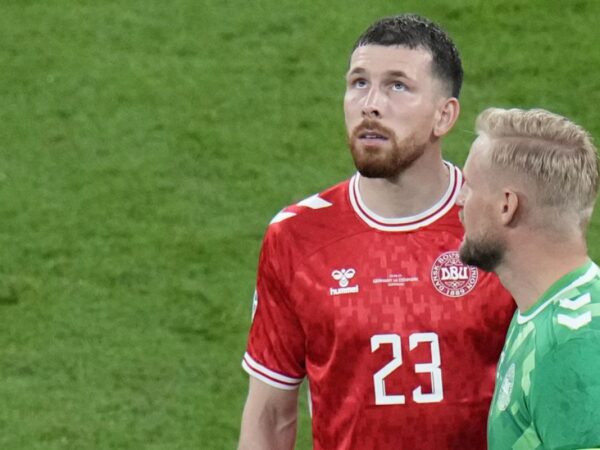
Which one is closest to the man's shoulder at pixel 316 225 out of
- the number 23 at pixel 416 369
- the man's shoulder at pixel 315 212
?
the man's shoulder at pixel 315 212

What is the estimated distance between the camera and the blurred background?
830cm

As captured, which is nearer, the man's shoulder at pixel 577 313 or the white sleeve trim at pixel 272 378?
the man's shoulder at pixel 577 313

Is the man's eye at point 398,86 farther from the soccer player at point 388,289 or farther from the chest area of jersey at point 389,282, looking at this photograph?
the chest area of jersey at point 389,282

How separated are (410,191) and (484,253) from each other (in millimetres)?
810

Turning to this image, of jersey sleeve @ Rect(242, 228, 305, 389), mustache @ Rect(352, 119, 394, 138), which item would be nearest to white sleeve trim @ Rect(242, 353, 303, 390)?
jersey sleeve @ Rect(242, 228, 305, 389)

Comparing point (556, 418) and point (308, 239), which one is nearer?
point (556, 418)

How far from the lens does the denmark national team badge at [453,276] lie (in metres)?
5.01

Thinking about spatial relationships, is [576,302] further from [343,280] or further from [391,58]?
[391,58]

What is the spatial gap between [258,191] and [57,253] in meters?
1.25

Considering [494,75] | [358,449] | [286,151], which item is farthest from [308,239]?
[494,75]

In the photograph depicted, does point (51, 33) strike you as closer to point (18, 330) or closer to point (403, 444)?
point (18, 330)

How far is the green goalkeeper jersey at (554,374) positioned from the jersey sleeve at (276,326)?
3.15ft

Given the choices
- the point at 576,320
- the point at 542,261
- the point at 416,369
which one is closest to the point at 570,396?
the point at 576,320

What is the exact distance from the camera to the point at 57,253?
29.8 feet
